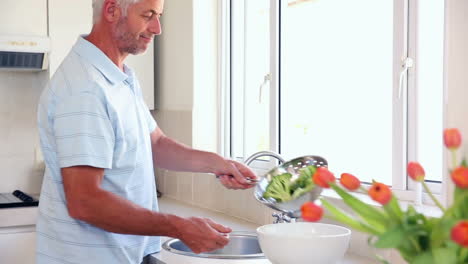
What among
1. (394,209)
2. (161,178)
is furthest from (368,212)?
(161,178)

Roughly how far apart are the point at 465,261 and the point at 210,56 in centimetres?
252

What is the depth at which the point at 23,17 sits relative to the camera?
2.96 meters

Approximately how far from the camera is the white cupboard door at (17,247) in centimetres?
273

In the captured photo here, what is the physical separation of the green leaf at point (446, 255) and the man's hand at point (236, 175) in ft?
4.46

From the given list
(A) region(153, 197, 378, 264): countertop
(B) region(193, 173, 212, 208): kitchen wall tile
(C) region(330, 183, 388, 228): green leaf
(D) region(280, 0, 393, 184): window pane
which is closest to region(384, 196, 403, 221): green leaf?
(C) region(330, 183, 388, 228): green leaf

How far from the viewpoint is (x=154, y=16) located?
6.09ft

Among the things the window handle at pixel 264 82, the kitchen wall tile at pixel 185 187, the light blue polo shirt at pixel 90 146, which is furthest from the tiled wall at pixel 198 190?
the light blue polo shirt at pixel 90 146

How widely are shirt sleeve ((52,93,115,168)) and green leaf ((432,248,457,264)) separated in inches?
44.4

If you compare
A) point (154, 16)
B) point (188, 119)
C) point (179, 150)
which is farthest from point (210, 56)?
point (154, 16)

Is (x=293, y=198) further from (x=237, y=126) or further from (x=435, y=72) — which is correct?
(x=237, y=126)

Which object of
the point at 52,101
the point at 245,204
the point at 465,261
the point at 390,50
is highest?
the point at 390,50

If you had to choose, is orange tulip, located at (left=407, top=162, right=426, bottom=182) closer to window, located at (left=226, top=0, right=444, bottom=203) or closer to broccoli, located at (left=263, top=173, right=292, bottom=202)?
broccoli, located at (left=263, top=173, right=292, bottom=202)

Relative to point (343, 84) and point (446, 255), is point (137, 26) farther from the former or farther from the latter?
point (446, 255)

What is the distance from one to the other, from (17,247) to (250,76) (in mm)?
1237
